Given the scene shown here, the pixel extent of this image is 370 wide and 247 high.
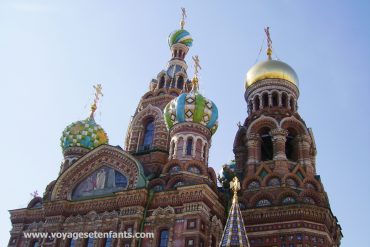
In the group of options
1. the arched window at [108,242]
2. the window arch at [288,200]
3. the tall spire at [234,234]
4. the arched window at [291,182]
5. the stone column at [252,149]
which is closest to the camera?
the tall spire at [234,234]

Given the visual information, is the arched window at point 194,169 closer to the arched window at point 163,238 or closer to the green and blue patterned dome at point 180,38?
A: the arched window at point 163,238

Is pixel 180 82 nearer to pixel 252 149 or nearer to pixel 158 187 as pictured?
pixel 252 149

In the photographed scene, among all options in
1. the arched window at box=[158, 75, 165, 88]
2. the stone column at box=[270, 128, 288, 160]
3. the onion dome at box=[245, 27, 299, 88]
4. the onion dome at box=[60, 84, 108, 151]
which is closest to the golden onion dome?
the onion dome at box=[245, 27, 299, 88]

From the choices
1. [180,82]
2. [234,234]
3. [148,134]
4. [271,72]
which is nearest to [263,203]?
[234,234]

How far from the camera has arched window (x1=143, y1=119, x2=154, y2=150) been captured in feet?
61.8

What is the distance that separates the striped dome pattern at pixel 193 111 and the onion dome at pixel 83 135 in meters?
4.04

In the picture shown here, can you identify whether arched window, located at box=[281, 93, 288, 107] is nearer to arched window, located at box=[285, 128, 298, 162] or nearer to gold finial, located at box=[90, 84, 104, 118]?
arched window, located at box=[285, 128, 298, 162]

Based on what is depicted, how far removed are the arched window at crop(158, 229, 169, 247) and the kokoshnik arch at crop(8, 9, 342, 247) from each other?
0.03 m

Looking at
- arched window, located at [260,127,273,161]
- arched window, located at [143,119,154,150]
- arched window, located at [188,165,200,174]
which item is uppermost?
arched window, located at [143,119,154,150]

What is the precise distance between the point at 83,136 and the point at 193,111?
5.41 meters

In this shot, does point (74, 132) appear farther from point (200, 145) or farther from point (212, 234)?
point (212, 234)

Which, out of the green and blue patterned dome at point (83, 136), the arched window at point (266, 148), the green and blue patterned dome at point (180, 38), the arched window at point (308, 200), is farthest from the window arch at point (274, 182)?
the green and blue patterned dome at point (180, 38)

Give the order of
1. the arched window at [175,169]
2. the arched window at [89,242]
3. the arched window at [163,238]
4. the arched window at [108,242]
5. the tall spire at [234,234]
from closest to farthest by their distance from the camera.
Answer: the tall spire at [234,234], the arched window at [163,238], the arched window at [108,242], the arched window at [89,242], the arched window at [175,169]

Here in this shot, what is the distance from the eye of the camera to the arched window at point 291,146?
57.9 feet
